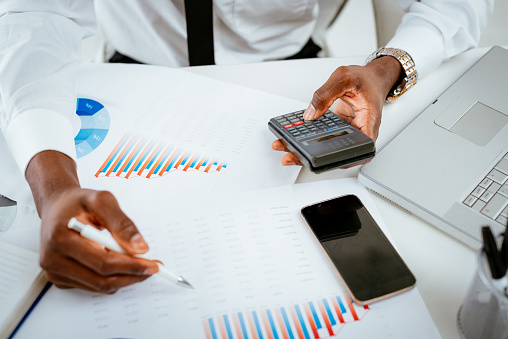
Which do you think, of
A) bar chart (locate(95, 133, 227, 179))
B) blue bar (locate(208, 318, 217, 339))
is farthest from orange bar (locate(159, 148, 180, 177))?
blue bar (locate(208, 318, 217, 339))

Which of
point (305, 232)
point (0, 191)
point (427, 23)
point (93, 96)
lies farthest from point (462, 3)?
point (0, 191)

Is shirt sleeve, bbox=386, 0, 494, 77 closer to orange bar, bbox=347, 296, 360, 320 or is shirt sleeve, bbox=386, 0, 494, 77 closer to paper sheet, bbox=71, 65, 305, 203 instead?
paper sheet, bbox=71, 65, 305, 203

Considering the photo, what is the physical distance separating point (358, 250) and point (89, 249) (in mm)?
272

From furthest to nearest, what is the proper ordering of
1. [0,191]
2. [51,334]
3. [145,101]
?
[145,101] → [0,191] → [51,334]

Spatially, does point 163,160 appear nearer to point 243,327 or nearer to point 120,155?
point 120,155

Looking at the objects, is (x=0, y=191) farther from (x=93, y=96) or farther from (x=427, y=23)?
(x=427, y=23)

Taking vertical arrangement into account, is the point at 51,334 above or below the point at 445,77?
below

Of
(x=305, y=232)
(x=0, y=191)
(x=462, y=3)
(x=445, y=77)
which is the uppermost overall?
(x=462, y=3)

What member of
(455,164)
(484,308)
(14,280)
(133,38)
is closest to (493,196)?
(455,164)

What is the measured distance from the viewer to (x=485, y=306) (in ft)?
1.14

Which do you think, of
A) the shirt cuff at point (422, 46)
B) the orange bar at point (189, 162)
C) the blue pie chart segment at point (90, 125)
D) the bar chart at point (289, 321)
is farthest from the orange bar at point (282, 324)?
the shirt cuff at point (422, 46)

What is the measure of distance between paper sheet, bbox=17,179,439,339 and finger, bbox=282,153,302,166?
3.4 inches

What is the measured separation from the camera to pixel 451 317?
0.41m

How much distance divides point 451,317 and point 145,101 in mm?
499
